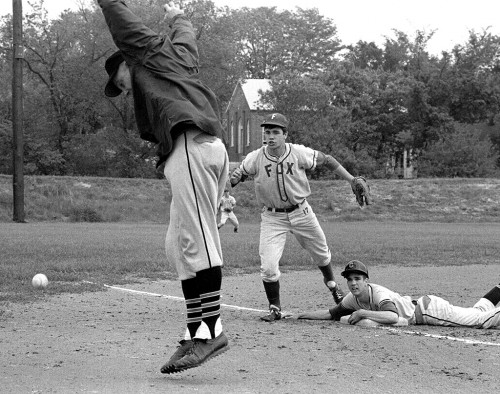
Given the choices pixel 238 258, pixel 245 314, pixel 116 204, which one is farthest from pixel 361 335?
pixel 116 204

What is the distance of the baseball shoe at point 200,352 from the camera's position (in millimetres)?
5270

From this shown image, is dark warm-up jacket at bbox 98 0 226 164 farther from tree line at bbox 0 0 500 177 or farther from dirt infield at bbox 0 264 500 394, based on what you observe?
tree line at bbox 0 0 500 177

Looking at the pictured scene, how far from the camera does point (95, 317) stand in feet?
28.7

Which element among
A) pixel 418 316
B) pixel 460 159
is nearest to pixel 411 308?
pixel 418 316

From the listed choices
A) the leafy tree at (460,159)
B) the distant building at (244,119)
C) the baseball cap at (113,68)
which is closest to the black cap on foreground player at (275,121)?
the baseball cap at (113,68)

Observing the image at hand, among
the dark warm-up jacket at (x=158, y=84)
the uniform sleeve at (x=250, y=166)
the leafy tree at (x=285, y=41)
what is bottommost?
the uniform sleeve at (x=250, y=166)

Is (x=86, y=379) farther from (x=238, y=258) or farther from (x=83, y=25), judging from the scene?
(x=83, y=25)

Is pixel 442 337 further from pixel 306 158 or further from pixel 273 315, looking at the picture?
A: pixel 306 158

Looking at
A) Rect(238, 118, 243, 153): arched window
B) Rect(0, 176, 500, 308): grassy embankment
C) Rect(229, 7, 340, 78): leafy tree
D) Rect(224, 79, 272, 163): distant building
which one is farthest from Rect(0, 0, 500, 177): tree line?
Rect(229, 7, 340, 78): leafy tree

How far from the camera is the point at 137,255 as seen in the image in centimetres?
1639

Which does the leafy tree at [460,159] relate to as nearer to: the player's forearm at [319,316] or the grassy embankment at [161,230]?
the grassy embankment at [161,230]

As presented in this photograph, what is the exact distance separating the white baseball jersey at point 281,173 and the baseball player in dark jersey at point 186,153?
365cm

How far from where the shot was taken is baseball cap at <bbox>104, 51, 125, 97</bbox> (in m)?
5.80

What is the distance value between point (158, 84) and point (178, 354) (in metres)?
1.73
